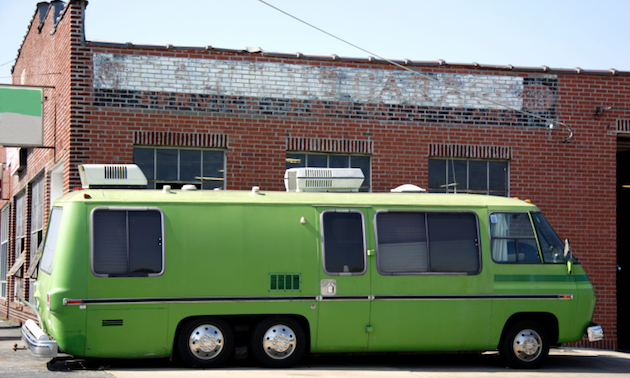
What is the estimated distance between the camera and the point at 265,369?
9.92 metres

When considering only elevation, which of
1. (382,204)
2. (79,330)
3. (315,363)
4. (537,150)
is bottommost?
(315,363)

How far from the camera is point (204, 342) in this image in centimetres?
988

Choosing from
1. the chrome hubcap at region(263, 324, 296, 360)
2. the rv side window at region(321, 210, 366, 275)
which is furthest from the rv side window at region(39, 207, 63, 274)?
the rv side window at region(321, 210, 366, 275)

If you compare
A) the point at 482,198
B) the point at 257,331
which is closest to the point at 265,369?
the point at 257,331

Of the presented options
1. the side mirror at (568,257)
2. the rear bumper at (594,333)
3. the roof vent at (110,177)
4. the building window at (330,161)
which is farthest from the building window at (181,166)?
the rear bumper at (594,333)

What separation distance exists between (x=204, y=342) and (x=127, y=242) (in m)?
1.62

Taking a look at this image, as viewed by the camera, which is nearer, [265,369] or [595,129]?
[265,369]

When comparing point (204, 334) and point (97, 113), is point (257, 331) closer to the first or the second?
point (204, 334)

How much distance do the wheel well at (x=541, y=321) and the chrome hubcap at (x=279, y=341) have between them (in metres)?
3.06

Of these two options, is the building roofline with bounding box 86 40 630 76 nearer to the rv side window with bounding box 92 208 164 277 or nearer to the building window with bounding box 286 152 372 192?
the building window with bounding box 286 152 372 192

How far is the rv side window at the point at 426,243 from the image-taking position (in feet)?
34.3

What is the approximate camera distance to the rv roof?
991 cm

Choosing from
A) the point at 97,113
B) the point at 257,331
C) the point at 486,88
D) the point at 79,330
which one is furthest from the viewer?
the point at 486,88

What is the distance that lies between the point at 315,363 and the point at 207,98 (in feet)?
16.9
